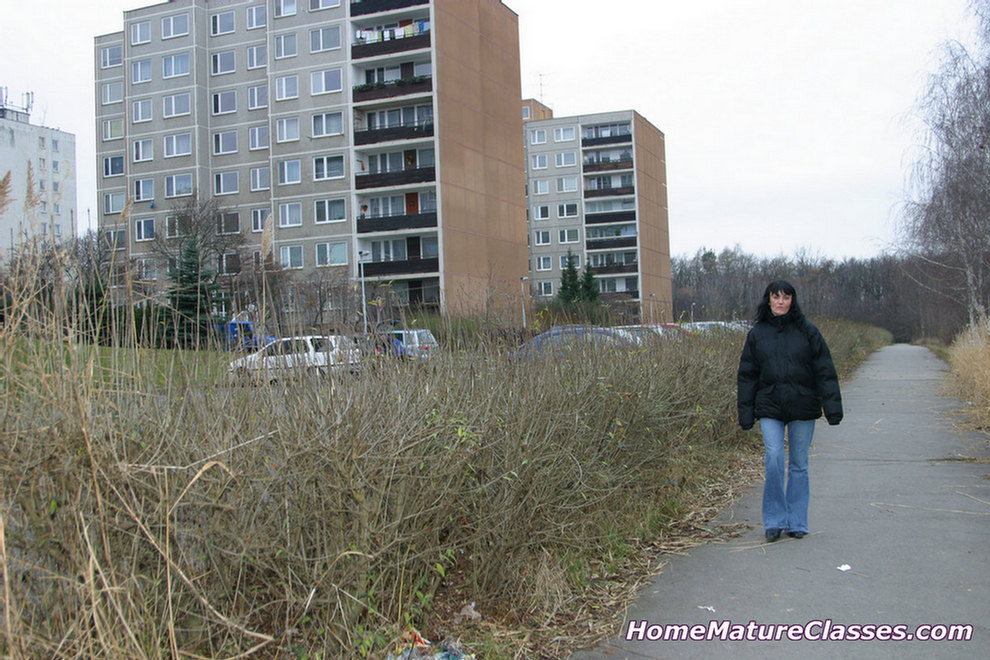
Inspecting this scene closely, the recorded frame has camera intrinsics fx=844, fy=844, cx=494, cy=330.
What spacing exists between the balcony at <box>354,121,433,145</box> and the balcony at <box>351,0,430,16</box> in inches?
267

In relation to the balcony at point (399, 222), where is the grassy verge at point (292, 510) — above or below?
below

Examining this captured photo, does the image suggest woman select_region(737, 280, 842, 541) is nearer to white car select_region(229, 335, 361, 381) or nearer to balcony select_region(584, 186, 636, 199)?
white car select_region(229, 335, 361, 381)

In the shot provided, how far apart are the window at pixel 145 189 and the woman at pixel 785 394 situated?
54.6 m

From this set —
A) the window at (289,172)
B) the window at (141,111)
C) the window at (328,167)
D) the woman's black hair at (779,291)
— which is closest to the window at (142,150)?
the window at (141,111)

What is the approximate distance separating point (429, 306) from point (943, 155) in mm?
18901

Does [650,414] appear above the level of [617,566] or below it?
above

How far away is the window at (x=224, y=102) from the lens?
A: 54.0 m

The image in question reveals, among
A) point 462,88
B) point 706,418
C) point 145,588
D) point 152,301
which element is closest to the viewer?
point 145,588

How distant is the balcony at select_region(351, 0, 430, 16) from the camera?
47562 mm

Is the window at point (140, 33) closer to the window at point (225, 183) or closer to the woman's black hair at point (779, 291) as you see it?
the window at point (225, 183)

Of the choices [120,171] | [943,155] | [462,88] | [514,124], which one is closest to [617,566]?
[943,155]

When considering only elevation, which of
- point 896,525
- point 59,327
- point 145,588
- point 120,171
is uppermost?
point 120,171

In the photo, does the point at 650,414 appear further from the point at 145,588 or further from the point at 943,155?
the point at 943,155

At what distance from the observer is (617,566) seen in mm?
5297
